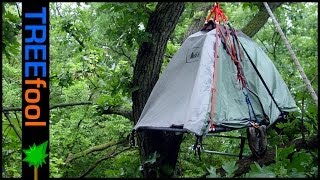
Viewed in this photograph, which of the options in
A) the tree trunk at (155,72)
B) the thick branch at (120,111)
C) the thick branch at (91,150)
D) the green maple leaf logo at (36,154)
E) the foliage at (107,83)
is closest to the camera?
the green maple leaf logo at (36,154)

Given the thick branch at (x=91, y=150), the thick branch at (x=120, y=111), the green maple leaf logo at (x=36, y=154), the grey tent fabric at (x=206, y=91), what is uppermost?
the grey tent fabric at (x=206, y=91)

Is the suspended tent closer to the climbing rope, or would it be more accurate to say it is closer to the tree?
the climbing rope

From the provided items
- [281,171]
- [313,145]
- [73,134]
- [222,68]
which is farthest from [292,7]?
[281,171]

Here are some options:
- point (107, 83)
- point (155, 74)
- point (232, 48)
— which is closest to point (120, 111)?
point (107, 83)

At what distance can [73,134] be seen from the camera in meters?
4.75

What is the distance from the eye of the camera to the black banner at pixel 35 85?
6.68 feet

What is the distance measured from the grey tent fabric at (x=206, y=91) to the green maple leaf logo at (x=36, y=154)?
0.58 meters

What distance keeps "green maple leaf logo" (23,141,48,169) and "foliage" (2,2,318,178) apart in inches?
14.5

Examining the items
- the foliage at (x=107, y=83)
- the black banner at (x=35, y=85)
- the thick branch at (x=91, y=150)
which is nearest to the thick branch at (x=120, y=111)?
the foliage at (x=107, y=83)

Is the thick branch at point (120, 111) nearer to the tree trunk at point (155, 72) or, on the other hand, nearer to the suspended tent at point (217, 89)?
the tree trunk at point (155, 72)

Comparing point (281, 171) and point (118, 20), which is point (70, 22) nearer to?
point (118, 20)

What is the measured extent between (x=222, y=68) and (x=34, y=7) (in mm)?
1012

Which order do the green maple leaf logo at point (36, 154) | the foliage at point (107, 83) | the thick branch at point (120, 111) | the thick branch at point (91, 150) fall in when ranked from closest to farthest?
1. the green maple leaf logo at point (36, 154)
2. the foliage at point (107, 83)
3. the thick branch at point (120, 111)
4. the thick branch at point (91, 150)

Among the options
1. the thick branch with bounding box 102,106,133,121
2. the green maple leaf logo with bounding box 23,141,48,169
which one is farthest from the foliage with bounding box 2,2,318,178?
the green maple leaf logo with bounding box 23,141,48,169
